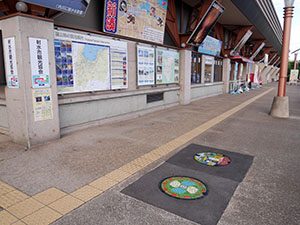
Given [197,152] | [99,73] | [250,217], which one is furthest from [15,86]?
[250,217]

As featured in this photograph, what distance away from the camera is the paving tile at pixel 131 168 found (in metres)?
3.54

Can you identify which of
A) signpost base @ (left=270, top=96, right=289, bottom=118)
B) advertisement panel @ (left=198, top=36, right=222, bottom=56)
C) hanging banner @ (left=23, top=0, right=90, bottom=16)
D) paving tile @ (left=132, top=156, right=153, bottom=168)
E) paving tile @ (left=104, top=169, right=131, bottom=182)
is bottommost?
paving tile @ (left=104, top=169, right=131, bottom=182)

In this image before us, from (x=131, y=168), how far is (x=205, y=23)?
27.8ft

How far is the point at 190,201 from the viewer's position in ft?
8.96

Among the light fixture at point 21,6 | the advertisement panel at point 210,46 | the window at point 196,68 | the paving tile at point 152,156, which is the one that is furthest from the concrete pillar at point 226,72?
the light fixture at point 21,6

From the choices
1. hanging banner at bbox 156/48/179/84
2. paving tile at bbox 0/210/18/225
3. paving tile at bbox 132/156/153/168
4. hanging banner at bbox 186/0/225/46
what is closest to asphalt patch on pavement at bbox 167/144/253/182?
paving tile at bbox 132/156/153/168

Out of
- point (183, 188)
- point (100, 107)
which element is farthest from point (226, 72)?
point (183, 188)

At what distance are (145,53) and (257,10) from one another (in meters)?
10.4

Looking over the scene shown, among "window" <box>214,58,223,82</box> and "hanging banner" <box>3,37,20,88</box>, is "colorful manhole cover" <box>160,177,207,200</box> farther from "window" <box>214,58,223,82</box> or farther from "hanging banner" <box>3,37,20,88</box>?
"window" <box>214,58,223,82</box>

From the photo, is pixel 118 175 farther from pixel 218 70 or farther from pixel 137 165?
pixel 218 70

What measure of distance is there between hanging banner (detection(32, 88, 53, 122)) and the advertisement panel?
940 centimetres

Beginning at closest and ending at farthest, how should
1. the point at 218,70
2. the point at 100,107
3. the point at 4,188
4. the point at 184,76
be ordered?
the point at 4,188 → the point at 100,107 → the point at 184,76 → the point at 218,70

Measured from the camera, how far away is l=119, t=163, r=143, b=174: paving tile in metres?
3.54

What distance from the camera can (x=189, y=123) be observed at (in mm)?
6934
